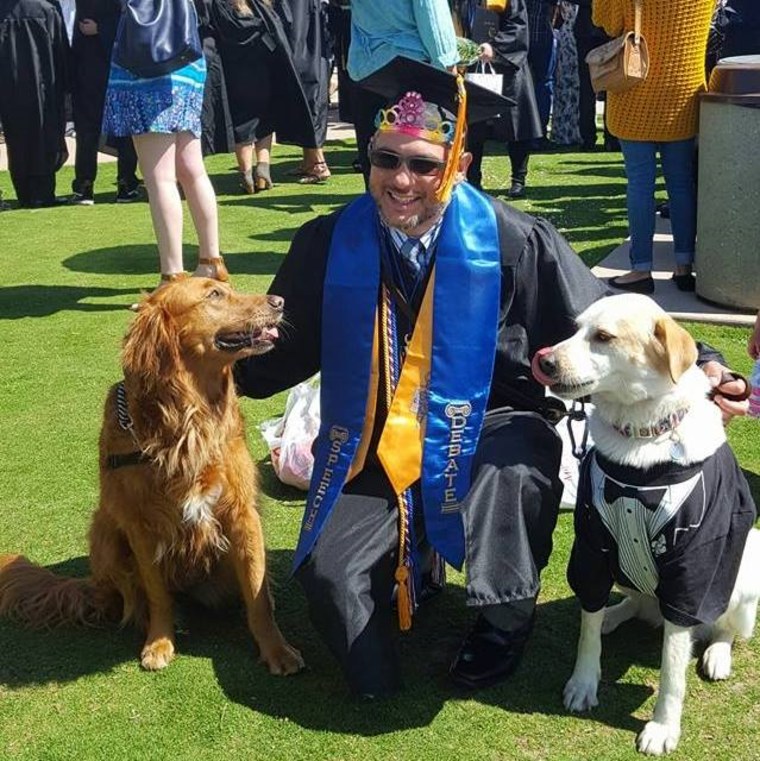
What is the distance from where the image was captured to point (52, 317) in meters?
6.93

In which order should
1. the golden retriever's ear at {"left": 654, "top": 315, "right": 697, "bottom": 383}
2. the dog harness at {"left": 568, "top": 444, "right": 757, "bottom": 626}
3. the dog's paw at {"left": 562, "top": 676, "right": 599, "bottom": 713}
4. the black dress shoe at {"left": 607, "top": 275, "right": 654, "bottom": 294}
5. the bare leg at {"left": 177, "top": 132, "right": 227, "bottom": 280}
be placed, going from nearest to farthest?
the golden retriever's ear at {"left": 654, "top": 315, "right": 697, "bottom": 383}, the dog harness at {"left": 568, "top": 444, "right": 757, "bottom": 626}, the dog's paw at {"left": 562, "top": 676, "right": 599, "bottom": 713}, the bare leg at {"left": 177, "top": 132, "right": 227, "bottom": 280}, the black dress shoe at {"left": 607, "top": 275, "right": 654, "bottom": 294}

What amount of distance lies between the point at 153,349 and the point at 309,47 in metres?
8.58

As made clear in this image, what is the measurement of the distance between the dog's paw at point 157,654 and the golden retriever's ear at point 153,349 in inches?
34.3

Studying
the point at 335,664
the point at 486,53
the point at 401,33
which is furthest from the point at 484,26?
the point at 335,664

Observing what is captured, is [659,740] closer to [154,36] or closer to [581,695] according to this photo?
[581,695]

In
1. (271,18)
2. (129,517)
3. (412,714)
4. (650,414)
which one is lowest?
(412,714)

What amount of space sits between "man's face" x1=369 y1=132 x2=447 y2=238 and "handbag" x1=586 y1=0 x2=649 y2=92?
10.4 feet

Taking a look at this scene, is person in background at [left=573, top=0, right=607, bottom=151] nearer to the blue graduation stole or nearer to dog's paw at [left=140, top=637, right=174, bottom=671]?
the blue graduation stole

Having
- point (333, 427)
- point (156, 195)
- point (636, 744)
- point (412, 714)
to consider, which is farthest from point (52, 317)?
point (636, 744)

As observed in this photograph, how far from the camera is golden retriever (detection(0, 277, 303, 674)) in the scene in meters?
3.15

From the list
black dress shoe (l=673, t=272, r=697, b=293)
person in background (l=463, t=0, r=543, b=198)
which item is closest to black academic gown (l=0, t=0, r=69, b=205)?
person in background (l=463, t=0, r=543, b=198)

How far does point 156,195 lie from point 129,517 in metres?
3.36

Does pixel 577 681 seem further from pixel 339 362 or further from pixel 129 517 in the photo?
pixel 129 517

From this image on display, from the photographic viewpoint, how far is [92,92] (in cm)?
1028
